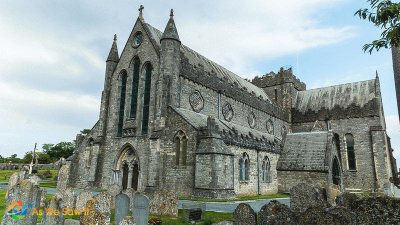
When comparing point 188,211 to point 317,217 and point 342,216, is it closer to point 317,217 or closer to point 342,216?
point 317,217

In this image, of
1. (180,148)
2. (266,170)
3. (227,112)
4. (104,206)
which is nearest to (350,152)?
(266,170)

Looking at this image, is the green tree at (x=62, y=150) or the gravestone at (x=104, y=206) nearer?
the gravestone at (x=104, y=206)

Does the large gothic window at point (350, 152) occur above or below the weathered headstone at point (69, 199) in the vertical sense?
above

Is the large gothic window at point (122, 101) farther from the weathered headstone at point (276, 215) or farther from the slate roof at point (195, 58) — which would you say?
the weathered headstone at point (276, 215)

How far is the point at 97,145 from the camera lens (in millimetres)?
24812

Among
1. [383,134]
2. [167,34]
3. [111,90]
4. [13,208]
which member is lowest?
[13,208]

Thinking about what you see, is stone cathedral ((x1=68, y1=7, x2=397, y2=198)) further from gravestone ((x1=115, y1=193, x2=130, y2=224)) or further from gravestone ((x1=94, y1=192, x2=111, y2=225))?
gravestone ((x1=94, y1=192, x2=111, y2=225))

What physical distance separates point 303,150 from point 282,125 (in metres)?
13.0

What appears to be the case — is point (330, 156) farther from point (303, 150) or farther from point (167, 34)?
→ point (167, 34)

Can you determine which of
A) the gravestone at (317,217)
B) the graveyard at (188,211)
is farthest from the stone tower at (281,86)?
the gravestone at (317,217)

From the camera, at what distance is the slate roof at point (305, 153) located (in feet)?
78.8

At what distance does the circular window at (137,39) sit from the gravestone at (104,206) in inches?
769

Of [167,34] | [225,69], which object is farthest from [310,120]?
[167,34]

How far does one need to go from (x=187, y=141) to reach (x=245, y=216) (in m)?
12.4
